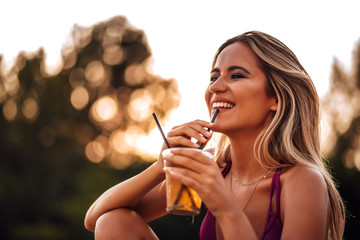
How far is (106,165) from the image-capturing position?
17016 mm

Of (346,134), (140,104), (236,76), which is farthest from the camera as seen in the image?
A: (140,104)

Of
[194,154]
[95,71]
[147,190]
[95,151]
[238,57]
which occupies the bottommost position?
Answer: [95,151]

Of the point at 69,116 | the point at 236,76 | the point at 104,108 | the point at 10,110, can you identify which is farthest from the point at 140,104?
the point at 236,76

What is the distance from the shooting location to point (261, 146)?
10.7ft

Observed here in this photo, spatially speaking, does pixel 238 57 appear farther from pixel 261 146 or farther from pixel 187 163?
pixel 187 163

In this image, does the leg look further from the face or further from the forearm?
the face

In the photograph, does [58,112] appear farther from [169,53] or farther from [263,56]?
[263,56]

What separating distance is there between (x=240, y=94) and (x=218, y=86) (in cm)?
17

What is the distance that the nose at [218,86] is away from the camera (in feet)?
10.4

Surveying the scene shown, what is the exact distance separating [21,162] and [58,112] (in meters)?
2.74

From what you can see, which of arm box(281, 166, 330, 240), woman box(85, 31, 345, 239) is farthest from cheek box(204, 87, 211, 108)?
arm box(281, 166, 330, 240)

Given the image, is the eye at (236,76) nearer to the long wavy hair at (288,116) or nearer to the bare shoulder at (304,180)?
the long wavy hair at (288,116)

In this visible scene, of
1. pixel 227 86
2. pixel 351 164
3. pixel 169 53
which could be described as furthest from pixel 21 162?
pixel 227 86

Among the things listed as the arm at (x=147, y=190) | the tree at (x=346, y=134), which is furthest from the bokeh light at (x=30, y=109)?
the arm at (x=147, y=190)
